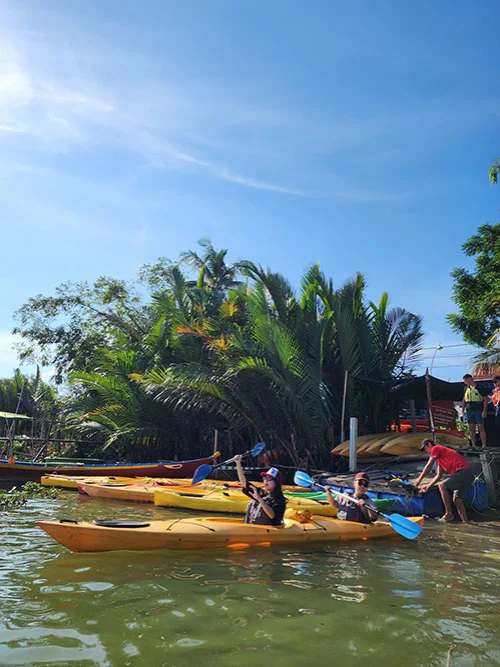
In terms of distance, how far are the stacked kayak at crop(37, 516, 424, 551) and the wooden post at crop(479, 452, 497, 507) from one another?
407cm

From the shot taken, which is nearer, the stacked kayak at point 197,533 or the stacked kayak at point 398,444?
the stacked kayak at point 197,533

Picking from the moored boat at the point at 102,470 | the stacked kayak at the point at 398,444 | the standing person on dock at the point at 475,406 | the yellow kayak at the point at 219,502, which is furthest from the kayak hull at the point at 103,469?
the standing person on dock at the point at 475,406

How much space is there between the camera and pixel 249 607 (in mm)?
4746

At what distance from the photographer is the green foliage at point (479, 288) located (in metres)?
19.4

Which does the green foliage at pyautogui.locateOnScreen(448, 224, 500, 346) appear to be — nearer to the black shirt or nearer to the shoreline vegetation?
the shoreline vegetation

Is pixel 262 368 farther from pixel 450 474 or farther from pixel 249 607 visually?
pixel 249 607

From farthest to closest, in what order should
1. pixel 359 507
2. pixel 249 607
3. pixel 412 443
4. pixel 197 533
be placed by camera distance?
pixel 412 443 < pixel 359 507 < pixel 197 533 < pixel 249 607

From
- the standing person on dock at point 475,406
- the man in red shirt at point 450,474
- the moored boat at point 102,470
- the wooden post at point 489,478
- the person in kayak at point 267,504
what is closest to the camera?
the person in kayak at point 267,504

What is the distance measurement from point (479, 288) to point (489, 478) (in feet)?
34.5

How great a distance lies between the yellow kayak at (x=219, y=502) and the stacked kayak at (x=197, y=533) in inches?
70.6

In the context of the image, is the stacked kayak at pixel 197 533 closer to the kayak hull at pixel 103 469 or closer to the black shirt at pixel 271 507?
the black shirt at pixel 271 507

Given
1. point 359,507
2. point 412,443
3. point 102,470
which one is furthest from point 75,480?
point 412,443

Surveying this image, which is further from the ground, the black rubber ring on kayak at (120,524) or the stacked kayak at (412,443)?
the stacked kayak at (412,443)

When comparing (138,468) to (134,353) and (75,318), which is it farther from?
(75,318)
